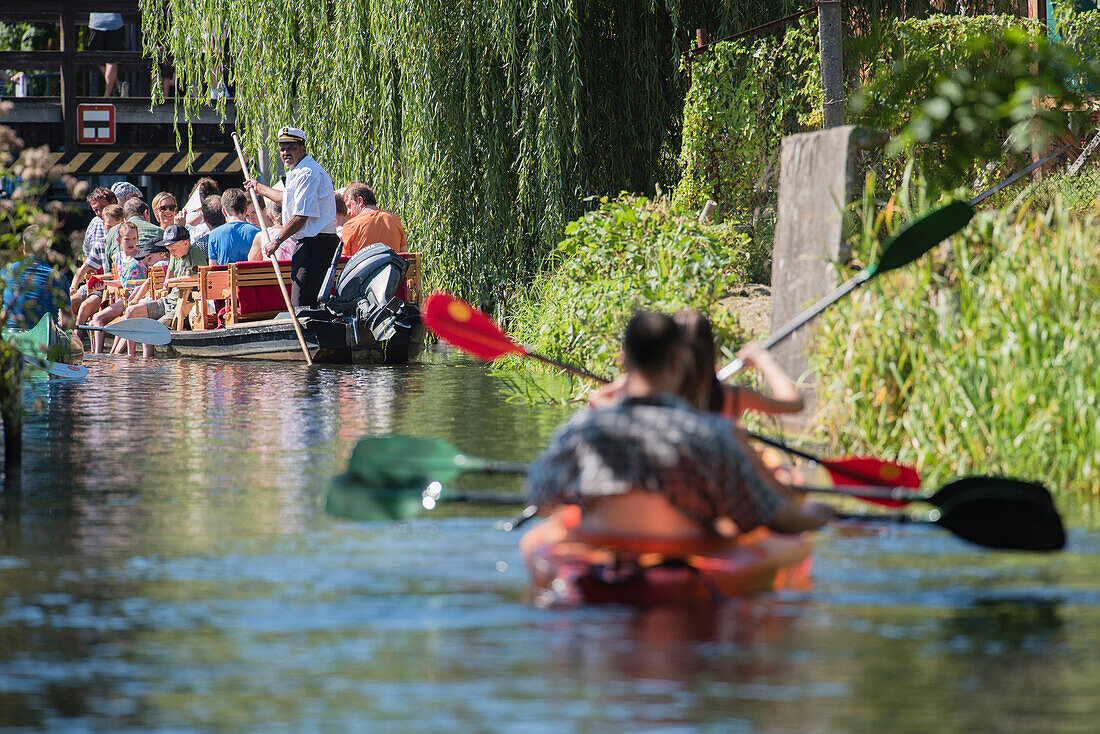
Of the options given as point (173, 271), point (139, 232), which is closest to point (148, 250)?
point (139, 232)

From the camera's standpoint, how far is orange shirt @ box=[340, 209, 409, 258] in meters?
15.7

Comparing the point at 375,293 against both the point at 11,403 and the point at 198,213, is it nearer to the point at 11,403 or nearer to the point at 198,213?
the point at 198,213

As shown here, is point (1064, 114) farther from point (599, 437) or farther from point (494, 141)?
point (494, 141)

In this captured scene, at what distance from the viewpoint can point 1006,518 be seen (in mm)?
6078

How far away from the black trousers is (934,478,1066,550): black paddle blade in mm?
10563

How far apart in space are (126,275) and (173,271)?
0.89 m

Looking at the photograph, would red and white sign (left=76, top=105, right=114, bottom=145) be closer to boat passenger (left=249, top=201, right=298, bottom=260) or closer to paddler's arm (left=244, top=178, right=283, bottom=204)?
boat passenger (left=249, top=201, right=298, bottom=260)

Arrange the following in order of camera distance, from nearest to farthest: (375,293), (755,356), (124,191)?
1. (755,356)
2. (375,293)
3. (124,191)

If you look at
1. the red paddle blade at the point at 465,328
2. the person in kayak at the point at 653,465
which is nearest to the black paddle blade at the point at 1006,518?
the person in kayak at the point at 653,465

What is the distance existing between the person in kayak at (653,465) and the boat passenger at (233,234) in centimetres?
1196

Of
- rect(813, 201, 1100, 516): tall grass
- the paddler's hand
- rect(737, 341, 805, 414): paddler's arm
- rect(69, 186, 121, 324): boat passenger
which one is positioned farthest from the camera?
rect(69, 186, 121, 324): boat passenger

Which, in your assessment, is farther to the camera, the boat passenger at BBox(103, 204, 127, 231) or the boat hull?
the boat passenger at BBox(103, 204, 127, 231)

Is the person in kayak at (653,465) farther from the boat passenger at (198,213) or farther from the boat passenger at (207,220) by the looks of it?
the boat passenger at (198,213)

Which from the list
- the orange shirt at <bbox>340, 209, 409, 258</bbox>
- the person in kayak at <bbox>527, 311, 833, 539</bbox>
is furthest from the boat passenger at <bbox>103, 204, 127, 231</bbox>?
the person in kayak at <bbox>527, 311, 833, 539</bbox>
